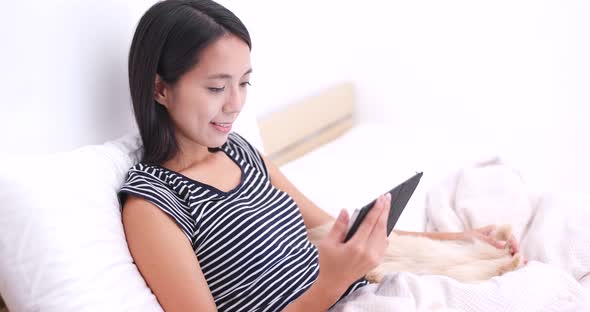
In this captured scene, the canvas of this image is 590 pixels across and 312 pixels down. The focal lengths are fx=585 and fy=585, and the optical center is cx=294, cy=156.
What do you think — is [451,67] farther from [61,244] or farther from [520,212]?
[61,244]

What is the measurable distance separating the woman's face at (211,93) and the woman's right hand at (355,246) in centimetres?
33

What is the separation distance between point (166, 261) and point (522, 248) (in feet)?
2.80

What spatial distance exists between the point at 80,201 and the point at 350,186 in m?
0.85

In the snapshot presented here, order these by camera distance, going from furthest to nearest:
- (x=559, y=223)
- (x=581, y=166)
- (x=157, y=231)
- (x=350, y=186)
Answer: (x=581, y=166), (x=350, y=186), (x=559, y=223), (x=157, y=231)

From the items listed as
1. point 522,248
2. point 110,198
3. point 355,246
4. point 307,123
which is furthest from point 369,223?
point 307,123

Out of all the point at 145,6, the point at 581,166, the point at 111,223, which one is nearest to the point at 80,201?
the point at 111,223

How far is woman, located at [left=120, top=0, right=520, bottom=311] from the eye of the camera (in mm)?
898

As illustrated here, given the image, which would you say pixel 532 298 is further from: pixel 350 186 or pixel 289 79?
pixel 289 79

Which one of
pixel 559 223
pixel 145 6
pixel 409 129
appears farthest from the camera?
pixel 409 129

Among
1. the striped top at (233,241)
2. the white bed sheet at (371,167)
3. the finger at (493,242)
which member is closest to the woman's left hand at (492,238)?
the finger at (493,242)

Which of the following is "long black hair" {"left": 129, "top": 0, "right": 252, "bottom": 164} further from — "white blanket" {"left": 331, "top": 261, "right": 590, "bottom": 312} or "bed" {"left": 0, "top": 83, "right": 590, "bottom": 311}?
"white blanket" {"left": 331, "top": 261, "right": 590, "bottom": 312}

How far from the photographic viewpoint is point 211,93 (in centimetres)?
101

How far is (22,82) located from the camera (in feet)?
3.21

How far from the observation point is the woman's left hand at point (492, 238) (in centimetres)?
121
